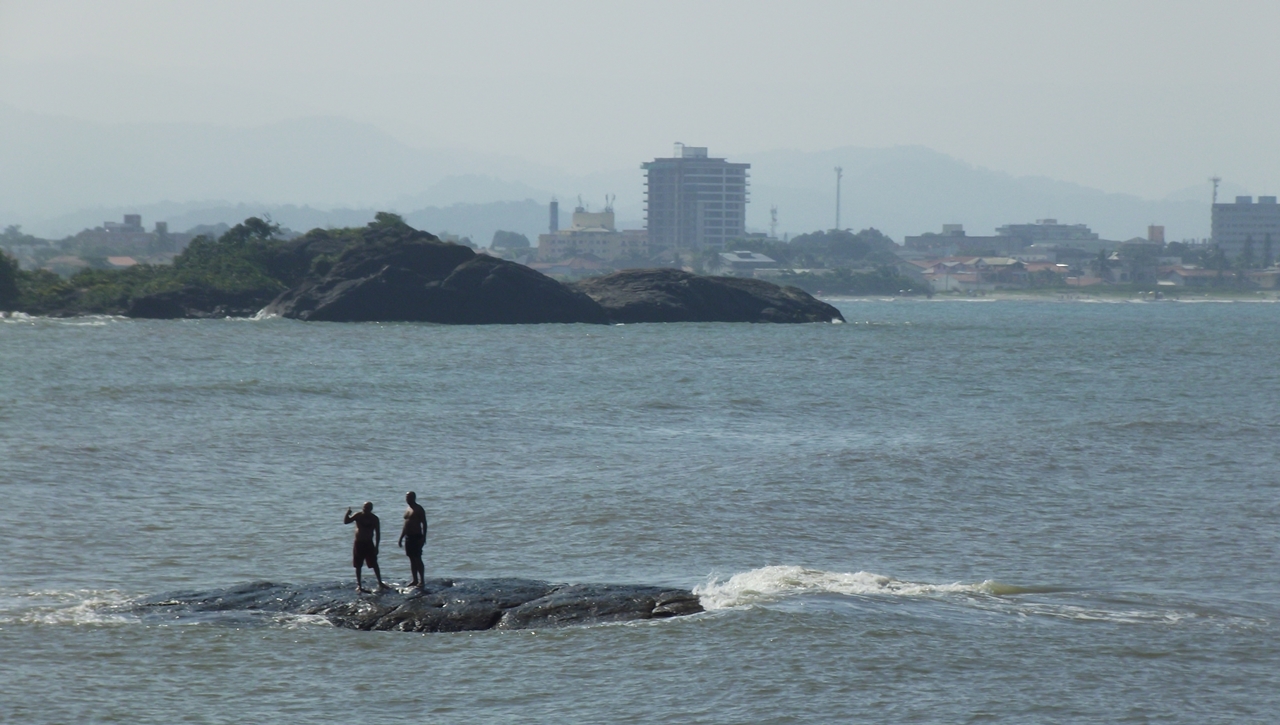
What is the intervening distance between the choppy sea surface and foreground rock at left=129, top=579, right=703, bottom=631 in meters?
0.42

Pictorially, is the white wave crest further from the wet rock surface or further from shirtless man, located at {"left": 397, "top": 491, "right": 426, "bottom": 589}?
the wet rock surface

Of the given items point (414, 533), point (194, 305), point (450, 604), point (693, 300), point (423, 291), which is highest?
point (423, 291)

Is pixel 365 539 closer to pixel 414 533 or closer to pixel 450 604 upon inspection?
pixel 414 533

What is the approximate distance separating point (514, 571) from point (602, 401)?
29.3m

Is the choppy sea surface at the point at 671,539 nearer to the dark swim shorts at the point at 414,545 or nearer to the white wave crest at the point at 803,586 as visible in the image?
the white wave crest at the point at 803,586


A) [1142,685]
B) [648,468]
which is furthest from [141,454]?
[1142,685]

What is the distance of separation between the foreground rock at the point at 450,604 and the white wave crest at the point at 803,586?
3.12ft

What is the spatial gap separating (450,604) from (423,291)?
296ft

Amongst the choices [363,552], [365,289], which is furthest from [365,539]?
[365,289]

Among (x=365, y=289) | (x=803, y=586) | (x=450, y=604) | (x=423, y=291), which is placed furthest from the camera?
(x=423, y=291)

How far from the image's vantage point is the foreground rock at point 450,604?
69.5ft

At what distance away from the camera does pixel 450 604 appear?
71.0ft

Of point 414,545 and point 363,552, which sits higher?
point 414,545

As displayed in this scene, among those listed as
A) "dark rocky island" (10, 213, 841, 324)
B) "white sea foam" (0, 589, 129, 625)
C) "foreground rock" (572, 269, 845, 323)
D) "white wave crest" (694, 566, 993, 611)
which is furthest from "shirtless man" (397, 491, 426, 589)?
"foreground rock" (572, 269, 845, 323)
